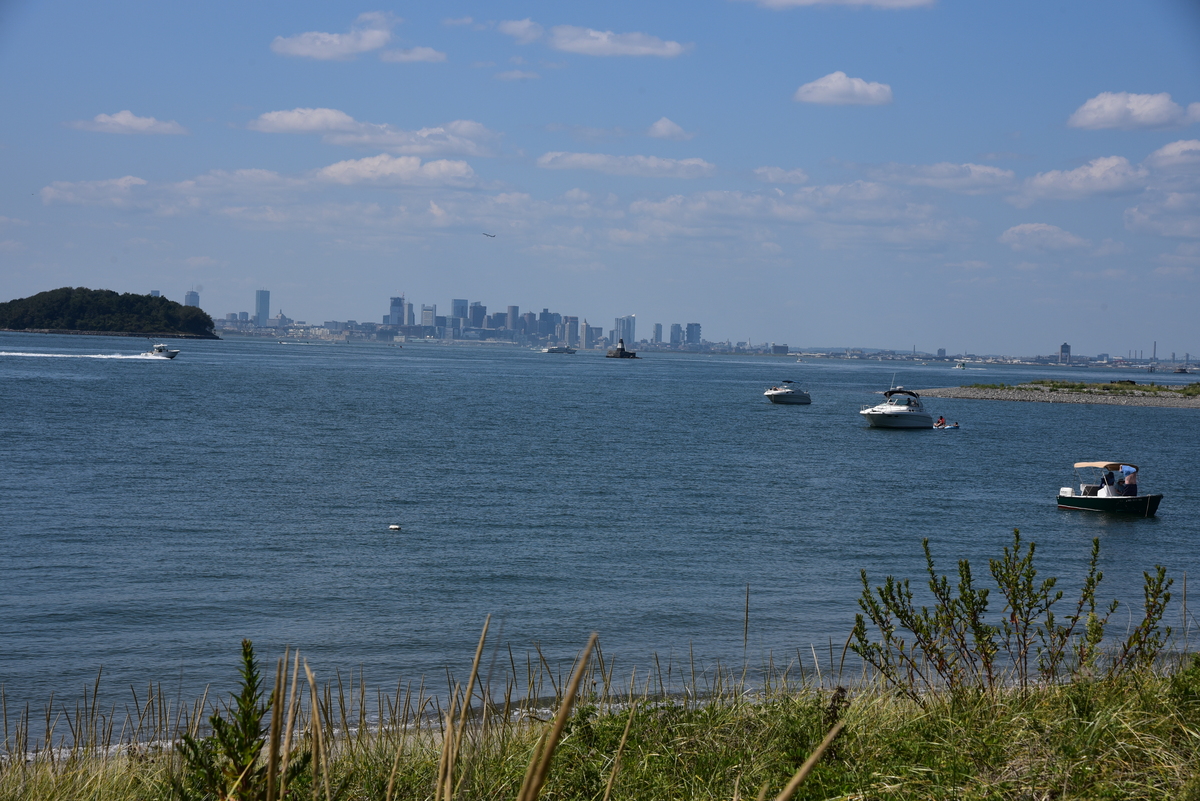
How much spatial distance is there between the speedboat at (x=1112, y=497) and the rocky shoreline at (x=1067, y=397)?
2921 inches

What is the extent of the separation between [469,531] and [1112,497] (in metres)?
20.9

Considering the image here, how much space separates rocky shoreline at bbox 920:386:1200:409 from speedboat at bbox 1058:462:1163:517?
74197mm

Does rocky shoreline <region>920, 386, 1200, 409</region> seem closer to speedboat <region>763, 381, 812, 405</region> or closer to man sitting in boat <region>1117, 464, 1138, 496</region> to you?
speedboat <region>763, 381, 812, 405</region>

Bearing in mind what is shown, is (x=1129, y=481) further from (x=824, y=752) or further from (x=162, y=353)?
(x=162, y=353)

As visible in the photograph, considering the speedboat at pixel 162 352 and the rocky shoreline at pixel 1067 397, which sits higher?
the speedboat at pixel 162 352

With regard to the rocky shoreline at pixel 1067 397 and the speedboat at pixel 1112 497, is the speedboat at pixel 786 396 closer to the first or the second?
the rocky shoreline at pixel 1067 397

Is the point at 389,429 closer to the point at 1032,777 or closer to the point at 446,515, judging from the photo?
the point at 446,515

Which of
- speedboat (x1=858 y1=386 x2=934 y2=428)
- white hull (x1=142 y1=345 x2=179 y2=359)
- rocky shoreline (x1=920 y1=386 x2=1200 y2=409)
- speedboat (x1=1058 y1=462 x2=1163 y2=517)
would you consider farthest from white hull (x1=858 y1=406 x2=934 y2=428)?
white hull (x1=142 y1=345 x2=179 y2=359)

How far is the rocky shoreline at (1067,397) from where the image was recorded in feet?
326

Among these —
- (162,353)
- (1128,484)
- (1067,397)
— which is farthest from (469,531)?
(162,353)

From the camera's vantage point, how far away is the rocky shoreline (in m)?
99.5

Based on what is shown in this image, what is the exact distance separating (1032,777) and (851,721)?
137 centimetres

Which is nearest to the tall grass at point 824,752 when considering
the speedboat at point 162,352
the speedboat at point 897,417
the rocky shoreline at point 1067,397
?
the speedboat at point 897,417

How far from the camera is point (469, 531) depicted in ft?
82.2
